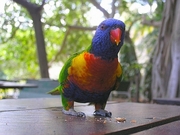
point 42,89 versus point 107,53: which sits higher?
point 107,53

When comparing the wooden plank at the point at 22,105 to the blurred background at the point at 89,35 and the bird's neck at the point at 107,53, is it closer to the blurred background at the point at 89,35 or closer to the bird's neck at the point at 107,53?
the bird's neck at the point at 107,53

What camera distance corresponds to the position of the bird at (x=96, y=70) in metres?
1.39

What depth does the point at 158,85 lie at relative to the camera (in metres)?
4.62

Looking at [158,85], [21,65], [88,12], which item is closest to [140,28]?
[88,12]

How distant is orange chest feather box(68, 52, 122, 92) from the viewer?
4.64 ft

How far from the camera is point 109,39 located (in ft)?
4.52

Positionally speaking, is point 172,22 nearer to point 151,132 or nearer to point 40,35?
point 40,35

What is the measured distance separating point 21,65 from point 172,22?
8195 mm

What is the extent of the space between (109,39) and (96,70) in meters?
0.16

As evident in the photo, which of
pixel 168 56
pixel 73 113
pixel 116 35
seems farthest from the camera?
pixel 168 56

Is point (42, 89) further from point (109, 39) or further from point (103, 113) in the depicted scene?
point (109, 39)

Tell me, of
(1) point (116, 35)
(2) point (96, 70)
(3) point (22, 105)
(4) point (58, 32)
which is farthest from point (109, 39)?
(4) point (58, 32)

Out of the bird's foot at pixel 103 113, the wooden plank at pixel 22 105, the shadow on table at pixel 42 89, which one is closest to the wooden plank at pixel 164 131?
the bird's foot at pixel 103 113

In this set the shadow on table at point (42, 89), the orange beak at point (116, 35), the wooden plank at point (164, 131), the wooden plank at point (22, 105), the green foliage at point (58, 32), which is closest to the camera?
the wooden plank at point (164, 131)
